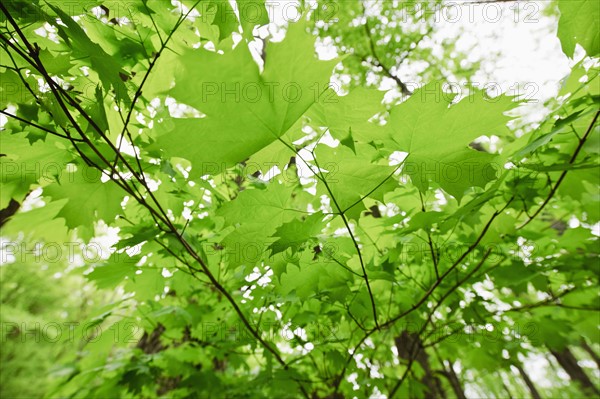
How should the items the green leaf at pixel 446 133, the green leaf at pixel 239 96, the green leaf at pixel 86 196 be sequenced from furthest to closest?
the green leaf at pixel 86 196, the green leaf at pixel 446 133, the green leaf at pixel 239 96

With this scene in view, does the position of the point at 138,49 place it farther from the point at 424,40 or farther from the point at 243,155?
the point at 424,40

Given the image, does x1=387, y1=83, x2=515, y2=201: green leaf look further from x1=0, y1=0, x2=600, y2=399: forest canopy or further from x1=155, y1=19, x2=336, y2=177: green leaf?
x1=155, y1=19, x2=336, y2=177: green leaf

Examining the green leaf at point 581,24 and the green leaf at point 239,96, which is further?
the green leaf at point 581,24

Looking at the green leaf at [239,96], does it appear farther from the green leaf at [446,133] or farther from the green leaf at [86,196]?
the green leaf at [86,196]

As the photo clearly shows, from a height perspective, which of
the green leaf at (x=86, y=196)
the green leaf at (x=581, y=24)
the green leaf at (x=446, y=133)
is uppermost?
the green leaf at (x=86, y=196)

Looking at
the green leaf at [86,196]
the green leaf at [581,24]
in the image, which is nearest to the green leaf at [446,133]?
the green leaf at [581,24]

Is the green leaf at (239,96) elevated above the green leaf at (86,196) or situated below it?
below

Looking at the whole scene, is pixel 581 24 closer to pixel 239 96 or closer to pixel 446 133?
pixel 446 133

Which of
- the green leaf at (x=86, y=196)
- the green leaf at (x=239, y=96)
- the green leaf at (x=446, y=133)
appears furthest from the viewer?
the green leaf at (x=86, y=196)

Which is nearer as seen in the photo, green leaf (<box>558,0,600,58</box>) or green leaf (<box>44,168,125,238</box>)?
green leaf (<box>558,0,600,58</box>)

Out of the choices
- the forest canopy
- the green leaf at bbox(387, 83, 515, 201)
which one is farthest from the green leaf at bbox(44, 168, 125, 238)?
the green leaf at bbox(387, 83, 515, 201)

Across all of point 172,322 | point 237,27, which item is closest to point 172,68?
point 237,27

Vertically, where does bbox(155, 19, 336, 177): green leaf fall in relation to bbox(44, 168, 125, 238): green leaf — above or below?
below

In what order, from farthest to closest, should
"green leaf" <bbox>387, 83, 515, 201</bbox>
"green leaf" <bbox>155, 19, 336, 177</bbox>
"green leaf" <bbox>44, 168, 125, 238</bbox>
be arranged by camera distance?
"green leaf" <bbox>44, 168, 125, 238</bbox> → "green leaf" <bbox>387, 83, 515, 201</bbox> → "green leaf" <bbox>155, 19, 336, 177</bbox>
